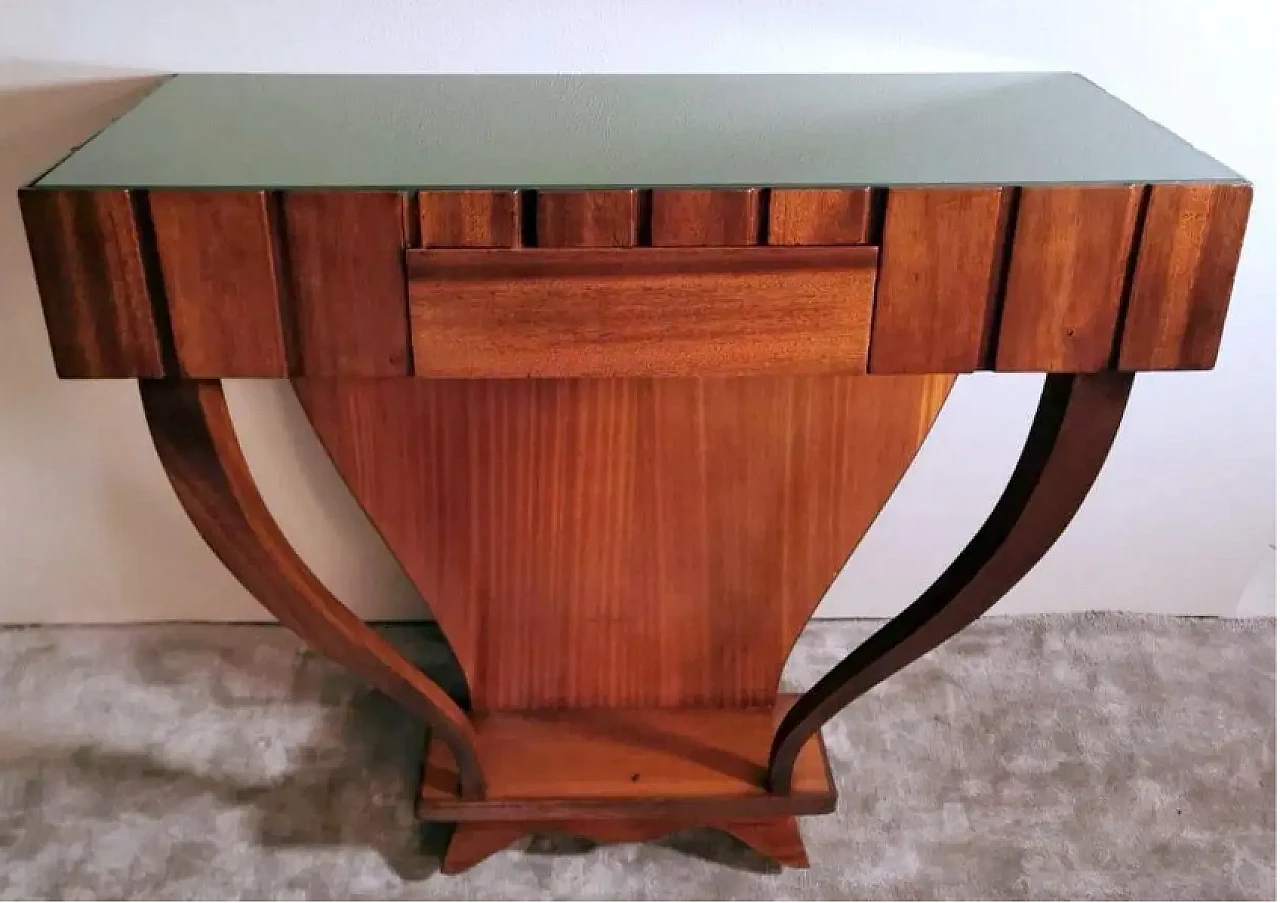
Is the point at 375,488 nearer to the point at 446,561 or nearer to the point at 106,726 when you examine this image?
the point at 446,561

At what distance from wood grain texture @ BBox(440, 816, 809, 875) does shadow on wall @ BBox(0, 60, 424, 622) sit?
308 mm

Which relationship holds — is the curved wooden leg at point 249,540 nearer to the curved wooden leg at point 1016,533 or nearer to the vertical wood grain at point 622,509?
the vertical wood grain at point 622,509

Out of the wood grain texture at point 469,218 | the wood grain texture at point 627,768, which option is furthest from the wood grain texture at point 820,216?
the wood grain texture at point 627,768

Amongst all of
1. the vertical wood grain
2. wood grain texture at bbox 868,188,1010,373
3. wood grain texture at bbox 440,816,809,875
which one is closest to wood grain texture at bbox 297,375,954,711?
the vertical wood grain

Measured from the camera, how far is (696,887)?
99 centimetres

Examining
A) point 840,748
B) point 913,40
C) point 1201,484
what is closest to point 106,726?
point 840,748

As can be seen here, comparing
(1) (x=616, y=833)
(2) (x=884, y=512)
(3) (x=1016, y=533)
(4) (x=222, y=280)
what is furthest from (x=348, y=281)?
(2) (x=884, y=512)

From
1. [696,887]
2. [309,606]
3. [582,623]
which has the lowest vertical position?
[696,887]

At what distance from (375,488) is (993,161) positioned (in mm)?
547

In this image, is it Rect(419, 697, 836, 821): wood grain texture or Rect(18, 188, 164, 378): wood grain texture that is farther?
Rect(419, 697, 836, 821): wood grain texture

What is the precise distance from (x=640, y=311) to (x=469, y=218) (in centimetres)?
11

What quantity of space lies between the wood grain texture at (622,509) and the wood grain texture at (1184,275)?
0.82 feet

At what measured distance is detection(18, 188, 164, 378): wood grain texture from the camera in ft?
1.96

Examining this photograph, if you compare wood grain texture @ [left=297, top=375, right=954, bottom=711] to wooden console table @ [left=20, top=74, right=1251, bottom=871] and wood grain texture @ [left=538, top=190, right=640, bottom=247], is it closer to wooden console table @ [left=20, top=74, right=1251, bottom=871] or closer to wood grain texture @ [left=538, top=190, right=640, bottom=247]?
wooden console table @ [left=20, top=74, right=1251, bottom=871]
